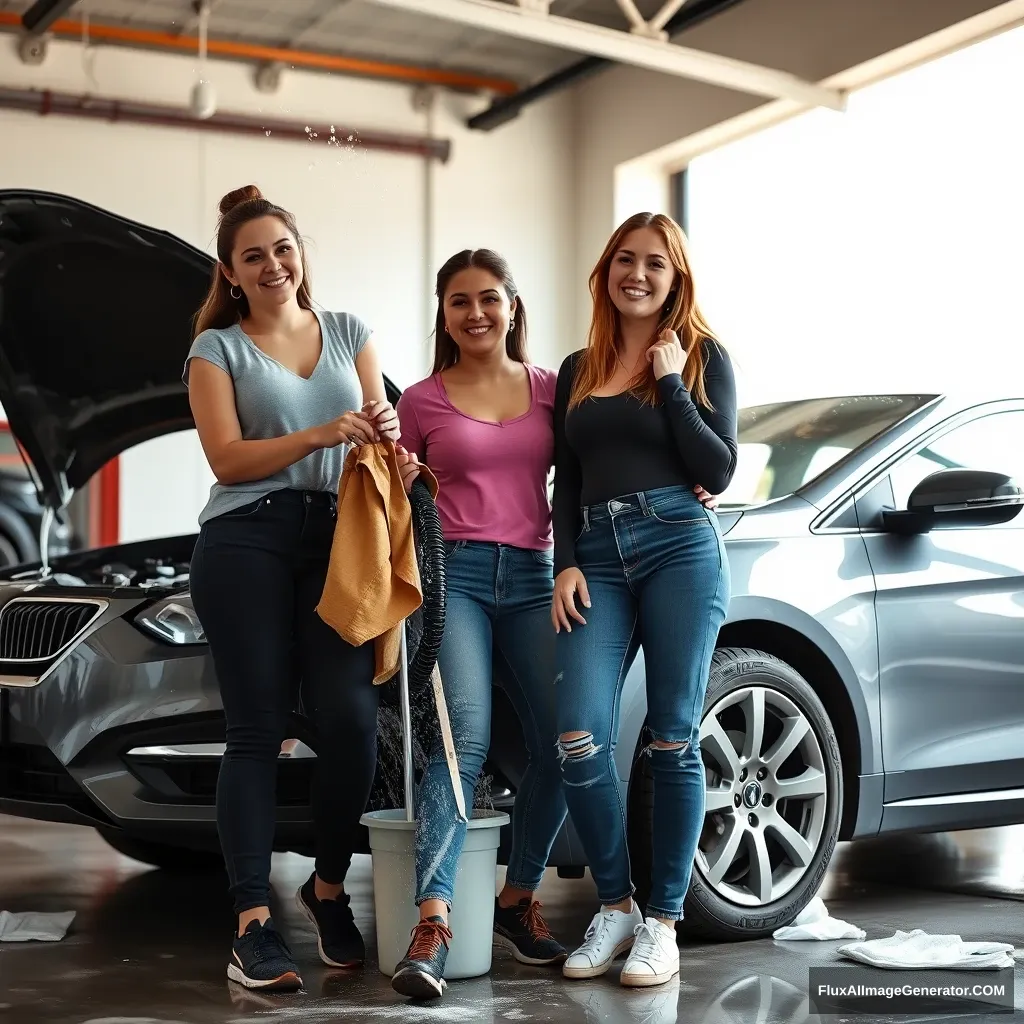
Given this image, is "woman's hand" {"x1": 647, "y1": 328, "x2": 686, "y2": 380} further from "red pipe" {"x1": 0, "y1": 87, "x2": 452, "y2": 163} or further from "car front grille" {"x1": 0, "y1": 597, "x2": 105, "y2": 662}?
"red pipe" {"x1": 0, "y1": 87, "x2": 452, "y2": 163}

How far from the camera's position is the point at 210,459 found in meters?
3.10

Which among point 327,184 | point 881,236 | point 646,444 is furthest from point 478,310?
point 327,184

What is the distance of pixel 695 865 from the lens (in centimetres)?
337

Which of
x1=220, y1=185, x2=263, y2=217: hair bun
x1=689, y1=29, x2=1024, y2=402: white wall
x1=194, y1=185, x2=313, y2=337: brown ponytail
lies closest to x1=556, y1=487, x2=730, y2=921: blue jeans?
x1=194, y1=185, x2=313, y2=337: brown ponytail

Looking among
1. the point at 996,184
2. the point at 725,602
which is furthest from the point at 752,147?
the point at 725,602

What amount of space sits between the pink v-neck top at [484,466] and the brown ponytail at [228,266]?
0.39 meters

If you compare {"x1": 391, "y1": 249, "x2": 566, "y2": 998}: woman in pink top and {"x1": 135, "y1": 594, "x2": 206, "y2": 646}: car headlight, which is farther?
{"x1": 135, "y1": 594, "x2": 206, "y2": 646}: car headlight

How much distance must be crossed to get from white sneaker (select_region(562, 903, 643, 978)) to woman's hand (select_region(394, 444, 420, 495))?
101 centimetres

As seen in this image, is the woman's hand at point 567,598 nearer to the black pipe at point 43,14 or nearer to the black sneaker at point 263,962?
the black sneaker at point 263,962

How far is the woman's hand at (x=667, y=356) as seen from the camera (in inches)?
122

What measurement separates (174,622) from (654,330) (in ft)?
4.19

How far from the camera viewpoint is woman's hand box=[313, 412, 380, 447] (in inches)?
119

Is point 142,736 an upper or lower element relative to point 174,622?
lower

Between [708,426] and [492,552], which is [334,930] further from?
[708,426]
